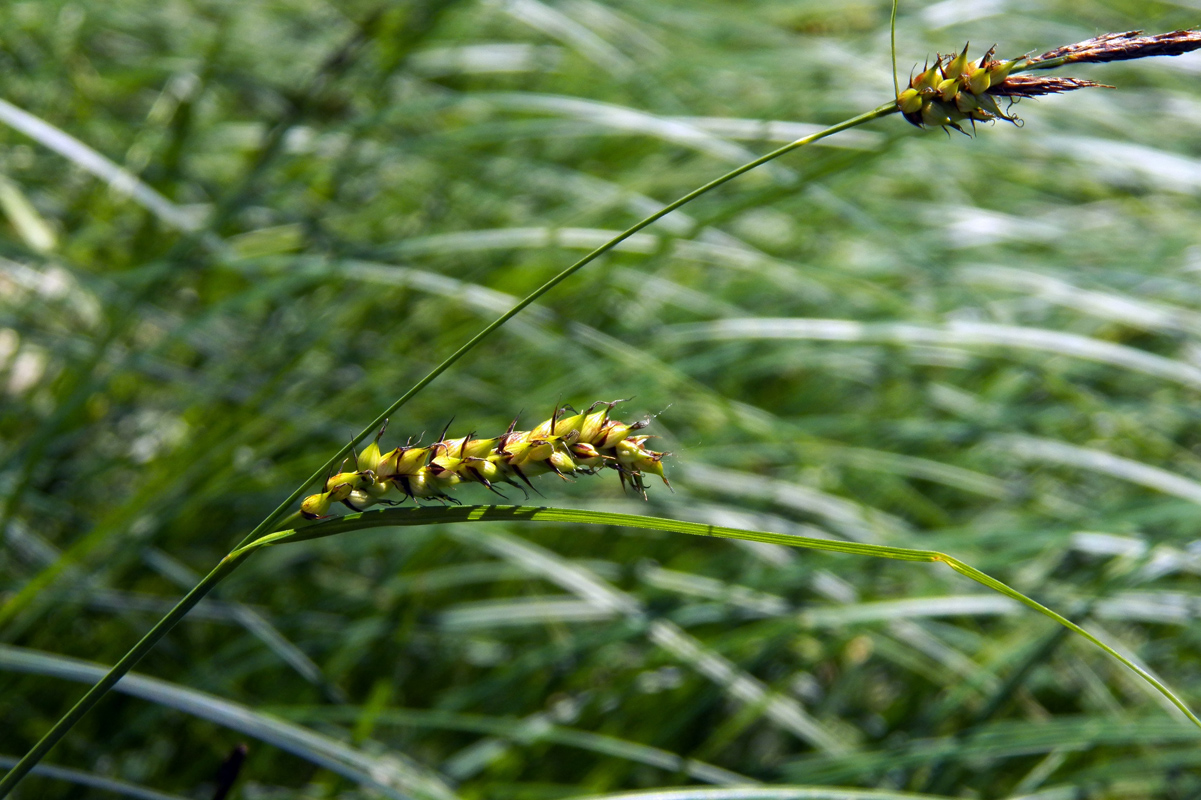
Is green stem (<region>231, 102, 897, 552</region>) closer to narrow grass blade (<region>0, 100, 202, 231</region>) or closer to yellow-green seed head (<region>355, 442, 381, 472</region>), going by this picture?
yellow-green seed head (<region>355, 442, 381, 472</region>)

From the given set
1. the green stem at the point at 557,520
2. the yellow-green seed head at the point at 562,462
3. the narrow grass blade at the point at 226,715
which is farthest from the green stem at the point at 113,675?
the narrow grass blade at the point at 226,715

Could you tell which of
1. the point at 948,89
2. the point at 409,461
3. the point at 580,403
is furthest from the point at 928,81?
the point at 580,403

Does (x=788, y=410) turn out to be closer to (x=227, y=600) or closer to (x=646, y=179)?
(x=646, y=179)

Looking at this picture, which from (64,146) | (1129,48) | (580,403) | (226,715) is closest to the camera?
(1129,48)

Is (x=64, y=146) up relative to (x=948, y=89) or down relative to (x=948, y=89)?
up

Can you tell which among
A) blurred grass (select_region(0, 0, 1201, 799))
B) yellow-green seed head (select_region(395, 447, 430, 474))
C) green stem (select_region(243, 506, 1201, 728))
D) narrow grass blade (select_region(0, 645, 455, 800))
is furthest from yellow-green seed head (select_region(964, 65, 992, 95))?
narrow grass blade (select_region(0, 645, 455, 800))

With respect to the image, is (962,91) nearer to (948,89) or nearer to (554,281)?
(948,89)
